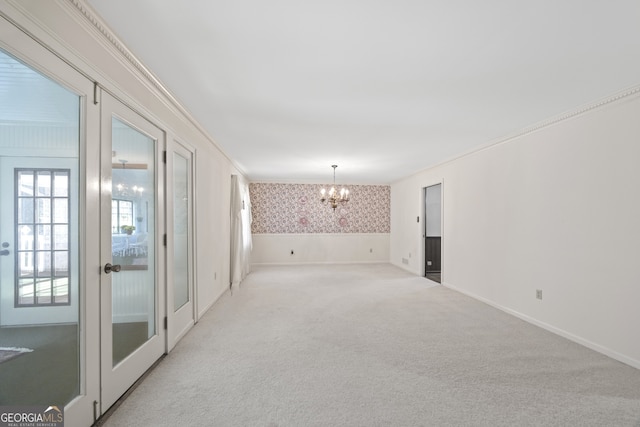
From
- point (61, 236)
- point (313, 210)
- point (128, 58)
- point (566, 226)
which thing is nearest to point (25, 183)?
point (61, 236)

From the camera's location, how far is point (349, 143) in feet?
13.6

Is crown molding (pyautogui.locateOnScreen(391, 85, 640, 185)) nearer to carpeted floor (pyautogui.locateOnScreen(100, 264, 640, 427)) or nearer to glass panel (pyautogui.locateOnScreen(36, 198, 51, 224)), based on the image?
carpeted floor (pyautogui.locateOnScreen(100, 264, 640, 427))

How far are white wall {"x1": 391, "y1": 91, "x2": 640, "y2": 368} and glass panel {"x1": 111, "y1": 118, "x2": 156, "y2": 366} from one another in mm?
4062

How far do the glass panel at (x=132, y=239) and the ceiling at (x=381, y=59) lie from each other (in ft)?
2.01

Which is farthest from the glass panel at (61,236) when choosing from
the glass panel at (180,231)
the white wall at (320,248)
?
the white wall at (320,248)

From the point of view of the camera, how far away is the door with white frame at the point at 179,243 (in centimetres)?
267

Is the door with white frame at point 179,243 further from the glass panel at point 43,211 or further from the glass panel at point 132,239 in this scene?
the glass panel at point 43,211

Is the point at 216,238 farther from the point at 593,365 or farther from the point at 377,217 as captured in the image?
the point at 377,217

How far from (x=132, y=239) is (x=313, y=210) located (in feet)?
19.7

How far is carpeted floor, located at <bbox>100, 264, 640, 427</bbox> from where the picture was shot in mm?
1812

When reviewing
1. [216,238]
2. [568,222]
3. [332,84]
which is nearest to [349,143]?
[332,84]

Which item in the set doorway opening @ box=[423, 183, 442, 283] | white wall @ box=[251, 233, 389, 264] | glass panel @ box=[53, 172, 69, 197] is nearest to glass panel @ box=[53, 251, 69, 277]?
glass panel @ box=[53, 172, 69, 197]

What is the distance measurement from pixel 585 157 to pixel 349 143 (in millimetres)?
2601

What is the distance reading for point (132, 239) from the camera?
2.18 m
